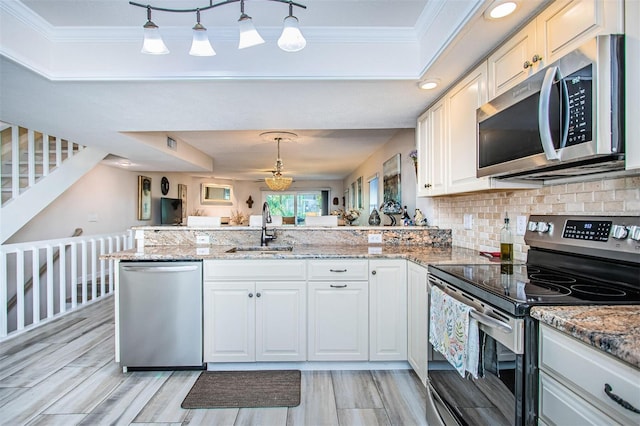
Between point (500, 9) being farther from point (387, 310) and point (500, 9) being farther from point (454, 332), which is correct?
point (387, 310)

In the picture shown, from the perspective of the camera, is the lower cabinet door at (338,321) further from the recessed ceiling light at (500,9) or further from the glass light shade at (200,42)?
the recessed ceiling light at (500,9)

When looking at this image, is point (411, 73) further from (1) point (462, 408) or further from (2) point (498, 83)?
(1) point (462, 408)

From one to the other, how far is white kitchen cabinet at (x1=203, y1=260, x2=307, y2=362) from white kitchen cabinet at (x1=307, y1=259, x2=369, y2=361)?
0.26 ft

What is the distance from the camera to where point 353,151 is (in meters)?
5.60

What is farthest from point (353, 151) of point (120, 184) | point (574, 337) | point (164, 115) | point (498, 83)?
point (574, 337)

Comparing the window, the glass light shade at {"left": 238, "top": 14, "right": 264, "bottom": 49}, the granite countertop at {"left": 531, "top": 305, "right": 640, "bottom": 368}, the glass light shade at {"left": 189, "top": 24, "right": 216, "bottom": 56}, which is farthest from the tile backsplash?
the window

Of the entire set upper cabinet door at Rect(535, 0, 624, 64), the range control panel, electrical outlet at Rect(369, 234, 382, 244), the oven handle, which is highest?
upper cabinet door at Rect(535, 0, 624, 64)

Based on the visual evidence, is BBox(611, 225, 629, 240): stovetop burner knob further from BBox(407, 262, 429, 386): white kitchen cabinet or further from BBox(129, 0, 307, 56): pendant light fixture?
BBox(129, 0, 307, 56): pendant light fixture

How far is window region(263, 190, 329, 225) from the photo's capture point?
419 inches

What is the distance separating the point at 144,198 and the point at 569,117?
703 cm

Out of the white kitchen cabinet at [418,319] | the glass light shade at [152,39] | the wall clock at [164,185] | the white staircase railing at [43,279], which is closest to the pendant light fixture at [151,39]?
the glass light shade at [152,39]

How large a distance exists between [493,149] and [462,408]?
4.10ft

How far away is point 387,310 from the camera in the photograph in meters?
2.32

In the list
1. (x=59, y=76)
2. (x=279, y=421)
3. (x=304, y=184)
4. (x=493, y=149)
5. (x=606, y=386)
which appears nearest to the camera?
(x=606, y=386)
